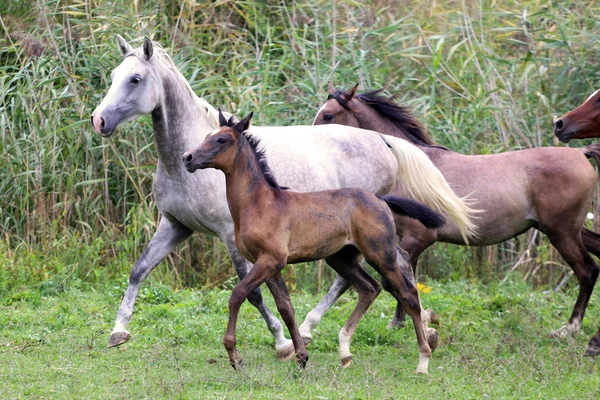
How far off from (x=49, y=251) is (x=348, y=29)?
417 centimetres

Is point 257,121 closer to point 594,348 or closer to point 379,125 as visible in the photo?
point 379,125

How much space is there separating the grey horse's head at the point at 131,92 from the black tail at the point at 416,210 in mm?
1780

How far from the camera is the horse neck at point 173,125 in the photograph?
641 centimetres

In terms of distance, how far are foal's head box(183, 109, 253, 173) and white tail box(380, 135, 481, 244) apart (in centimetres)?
195

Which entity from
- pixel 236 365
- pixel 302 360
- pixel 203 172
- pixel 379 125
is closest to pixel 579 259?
pixel 379 125

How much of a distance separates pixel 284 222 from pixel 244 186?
0.34 meters

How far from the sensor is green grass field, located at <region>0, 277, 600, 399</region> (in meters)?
5.28

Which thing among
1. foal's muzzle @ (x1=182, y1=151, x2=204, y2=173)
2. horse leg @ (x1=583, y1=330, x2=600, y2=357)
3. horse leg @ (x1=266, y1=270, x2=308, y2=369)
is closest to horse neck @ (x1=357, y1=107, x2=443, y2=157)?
horse leg @ (x1=583, y1=330, x2=600, y2=357)

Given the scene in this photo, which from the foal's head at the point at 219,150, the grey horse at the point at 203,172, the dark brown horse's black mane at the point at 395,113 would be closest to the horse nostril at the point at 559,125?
the grey horse at the point at 203,172

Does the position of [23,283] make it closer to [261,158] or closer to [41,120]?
[41,120]

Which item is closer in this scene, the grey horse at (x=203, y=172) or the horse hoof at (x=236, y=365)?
the horse hoof at (x=236, y=365)

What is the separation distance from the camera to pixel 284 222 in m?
5.61

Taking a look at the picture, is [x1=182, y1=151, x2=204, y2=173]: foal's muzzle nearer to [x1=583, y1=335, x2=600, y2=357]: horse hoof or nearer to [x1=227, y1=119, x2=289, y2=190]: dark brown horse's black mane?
[x1=227, y1=119, x2=289, y2=190]: dark brown horse's black mane

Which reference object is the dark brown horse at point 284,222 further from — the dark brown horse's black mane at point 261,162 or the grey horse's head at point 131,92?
the grey horse's head at point 131,92
